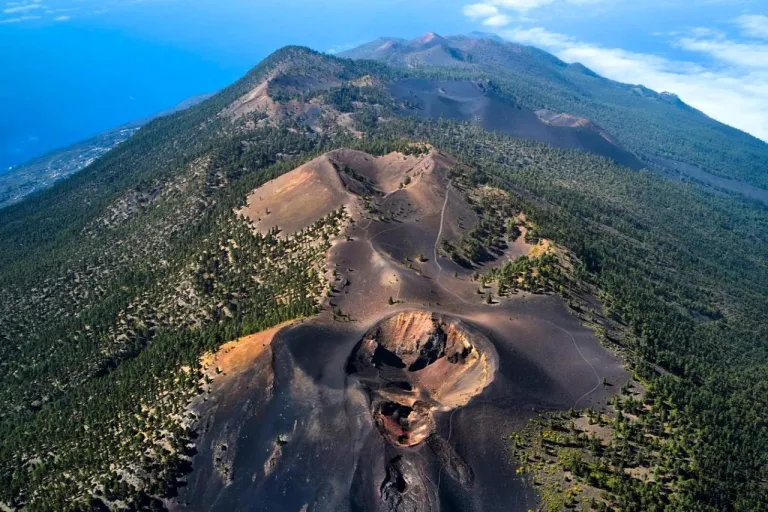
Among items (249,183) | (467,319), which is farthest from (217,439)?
(249,183)

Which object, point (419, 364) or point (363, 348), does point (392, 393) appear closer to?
point (419, 364)

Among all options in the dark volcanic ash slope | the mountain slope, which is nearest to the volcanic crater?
the dark volcanic ash slope

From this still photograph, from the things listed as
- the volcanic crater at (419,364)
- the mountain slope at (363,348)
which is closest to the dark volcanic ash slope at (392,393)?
the volcanic crater at (419,364)

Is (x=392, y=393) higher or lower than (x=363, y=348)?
lower

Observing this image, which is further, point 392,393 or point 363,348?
point 363,348

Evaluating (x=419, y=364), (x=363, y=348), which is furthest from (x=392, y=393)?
(x=363, y=348)

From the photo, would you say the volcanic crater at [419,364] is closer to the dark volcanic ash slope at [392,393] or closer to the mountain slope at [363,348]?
the dark volcanic ash slope at [392,393]

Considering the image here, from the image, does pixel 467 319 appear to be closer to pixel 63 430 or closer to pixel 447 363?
pixel 447 363
